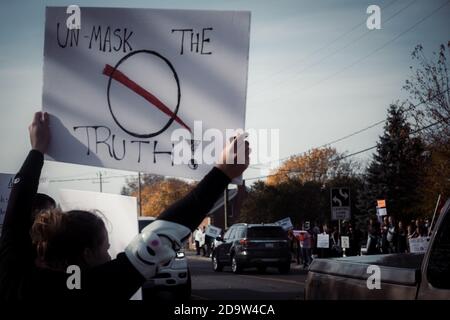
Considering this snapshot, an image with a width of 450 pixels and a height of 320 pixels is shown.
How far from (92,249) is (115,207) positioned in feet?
2.80

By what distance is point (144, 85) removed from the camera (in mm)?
2674

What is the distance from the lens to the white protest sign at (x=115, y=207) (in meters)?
2.86

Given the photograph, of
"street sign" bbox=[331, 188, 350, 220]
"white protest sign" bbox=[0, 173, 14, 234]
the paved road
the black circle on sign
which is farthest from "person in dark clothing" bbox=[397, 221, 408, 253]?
the black circle on sign

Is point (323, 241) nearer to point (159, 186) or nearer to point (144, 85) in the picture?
point (159, 186)

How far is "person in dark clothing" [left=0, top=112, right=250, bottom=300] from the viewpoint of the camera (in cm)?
193

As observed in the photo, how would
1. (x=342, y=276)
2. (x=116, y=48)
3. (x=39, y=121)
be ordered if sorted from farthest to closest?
1. (x=342, y=276)
2. (x=116, y=48)
3. (x=39, y=121)

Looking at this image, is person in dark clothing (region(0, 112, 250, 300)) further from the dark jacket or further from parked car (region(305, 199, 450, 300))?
parked car (region(305, 199, 450, 300))

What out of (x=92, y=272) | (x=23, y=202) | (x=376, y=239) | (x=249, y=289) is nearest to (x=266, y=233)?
(x=376, y=239)

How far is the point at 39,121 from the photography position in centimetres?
248

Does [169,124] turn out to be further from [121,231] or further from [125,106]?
[121,231]

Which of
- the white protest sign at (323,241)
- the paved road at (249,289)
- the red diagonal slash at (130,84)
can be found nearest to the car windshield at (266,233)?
the white protest sign at (323,241)

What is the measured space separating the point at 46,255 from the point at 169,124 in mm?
816

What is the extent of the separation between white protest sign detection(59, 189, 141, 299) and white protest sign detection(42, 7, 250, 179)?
283 millimetres
